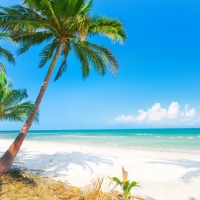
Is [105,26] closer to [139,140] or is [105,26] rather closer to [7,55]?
[7,55]

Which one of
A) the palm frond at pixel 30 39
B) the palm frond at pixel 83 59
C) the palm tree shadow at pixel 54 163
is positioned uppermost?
the palm frond at pixel 30 39

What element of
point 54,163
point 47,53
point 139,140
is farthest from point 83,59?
point 139,140

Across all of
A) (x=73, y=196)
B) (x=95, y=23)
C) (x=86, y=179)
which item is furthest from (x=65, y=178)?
(x=95, y=23)

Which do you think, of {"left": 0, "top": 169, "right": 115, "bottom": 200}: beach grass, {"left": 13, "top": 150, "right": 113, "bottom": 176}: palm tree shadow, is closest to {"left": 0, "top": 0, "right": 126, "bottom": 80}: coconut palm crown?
{"left": 13, "top": 150, "right": 113, "bottom": 176}: palm tree shadow

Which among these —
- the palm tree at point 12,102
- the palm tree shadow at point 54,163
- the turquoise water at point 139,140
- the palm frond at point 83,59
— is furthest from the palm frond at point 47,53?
the turquoise water at point 139,140

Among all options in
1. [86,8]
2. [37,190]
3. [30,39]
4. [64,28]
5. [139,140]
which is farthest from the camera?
[139,140]

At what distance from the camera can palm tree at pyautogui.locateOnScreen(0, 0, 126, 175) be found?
17.1 ft

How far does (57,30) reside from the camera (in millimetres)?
5949

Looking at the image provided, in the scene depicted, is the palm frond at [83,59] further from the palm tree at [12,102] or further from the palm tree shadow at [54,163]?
the palm tree shadow at [54,163]

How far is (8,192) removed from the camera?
3527 millimetres

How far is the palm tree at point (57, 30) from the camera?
17.1 feet

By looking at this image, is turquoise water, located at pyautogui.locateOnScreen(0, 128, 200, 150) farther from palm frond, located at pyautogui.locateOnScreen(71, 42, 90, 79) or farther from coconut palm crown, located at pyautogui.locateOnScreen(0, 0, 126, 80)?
coconut palm crown, located at pyautogui.locateOnScreen(0, 0, 126, 80)

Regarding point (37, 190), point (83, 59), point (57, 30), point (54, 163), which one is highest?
point (57, 30)

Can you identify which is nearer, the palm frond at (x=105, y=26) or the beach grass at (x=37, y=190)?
the beach grass at (x=37, y=190)
